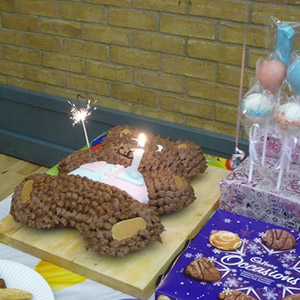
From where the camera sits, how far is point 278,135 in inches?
45.2

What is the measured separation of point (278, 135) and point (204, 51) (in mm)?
834

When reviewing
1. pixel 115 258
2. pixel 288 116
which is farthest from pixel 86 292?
pixel 288 116

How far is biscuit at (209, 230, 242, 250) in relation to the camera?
982mm

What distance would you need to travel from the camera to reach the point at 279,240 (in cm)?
99

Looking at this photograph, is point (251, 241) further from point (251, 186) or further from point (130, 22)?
point (130, 22)

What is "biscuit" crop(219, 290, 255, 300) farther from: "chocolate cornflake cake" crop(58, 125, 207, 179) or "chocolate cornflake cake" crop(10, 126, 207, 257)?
"chocolate cornflake cake" crop(58, 125, 207, 179)

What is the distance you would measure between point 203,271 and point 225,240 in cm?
12

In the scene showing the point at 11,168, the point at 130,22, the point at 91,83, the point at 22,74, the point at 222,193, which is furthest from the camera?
the point at 11,168

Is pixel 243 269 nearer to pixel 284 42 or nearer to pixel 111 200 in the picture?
pixel 111 200

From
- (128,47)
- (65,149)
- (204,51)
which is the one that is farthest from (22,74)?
(204,51)

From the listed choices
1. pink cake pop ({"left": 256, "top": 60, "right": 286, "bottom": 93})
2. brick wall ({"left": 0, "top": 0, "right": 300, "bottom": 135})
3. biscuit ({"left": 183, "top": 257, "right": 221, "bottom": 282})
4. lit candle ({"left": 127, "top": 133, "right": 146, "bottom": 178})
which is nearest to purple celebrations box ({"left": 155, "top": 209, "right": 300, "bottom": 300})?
biscuit ({"left": 183, "top": 257, "right": 221, "bottom": 282})

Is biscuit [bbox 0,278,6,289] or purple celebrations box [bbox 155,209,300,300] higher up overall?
purple celebrations box [bbox 155,209,300,300]

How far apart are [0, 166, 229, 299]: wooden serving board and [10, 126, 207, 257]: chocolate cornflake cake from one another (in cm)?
4

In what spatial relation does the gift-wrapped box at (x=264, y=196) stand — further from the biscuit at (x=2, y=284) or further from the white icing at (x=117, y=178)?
the biscuit at (x=2, y=284)
